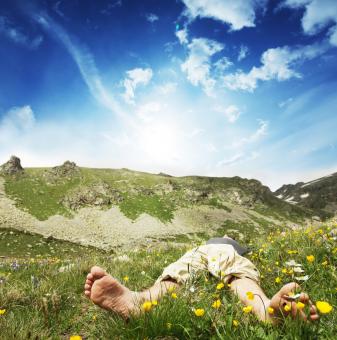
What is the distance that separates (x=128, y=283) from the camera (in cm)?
557

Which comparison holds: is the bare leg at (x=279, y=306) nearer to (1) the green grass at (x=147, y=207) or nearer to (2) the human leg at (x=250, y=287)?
(2) the human leg at (x=250, y=287)

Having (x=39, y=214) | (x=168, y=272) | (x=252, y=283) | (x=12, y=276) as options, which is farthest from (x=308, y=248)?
(x=39, y=214)

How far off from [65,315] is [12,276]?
134 inches

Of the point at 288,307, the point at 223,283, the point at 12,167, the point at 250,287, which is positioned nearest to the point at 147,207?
the point at 12,167

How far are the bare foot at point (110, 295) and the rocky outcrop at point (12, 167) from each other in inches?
2744

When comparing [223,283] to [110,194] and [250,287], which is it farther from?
[110,194]

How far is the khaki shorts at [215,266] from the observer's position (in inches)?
173

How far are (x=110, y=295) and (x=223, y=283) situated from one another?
1.58 m

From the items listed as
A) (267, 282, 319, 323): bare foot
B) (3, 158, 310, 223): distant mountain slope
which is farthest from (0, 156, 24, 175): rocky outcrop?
(267, 282, 319, 323): bare foot

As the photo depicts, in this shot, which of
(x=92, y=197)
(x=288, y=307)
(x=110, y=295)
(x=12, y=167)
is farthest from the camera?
(x=12, y=167)

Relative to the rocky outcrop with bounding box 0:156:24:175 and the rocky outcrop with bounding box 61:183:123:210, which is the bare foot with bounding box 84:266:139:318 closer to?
the rocky outcrop with bounding box 61:183:123:210

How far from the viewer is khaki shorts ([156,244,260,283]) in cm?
438

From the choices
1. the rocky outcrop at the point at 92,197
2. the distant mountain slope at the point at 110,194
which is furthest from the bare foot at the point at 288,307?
the rocky outcrop at the point at 92,197

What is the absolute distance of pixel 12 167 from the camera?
6719cm
